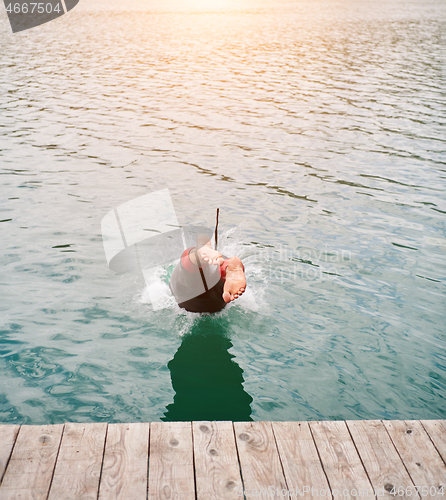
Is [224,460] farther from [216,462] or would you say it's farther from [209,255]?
[209,255]

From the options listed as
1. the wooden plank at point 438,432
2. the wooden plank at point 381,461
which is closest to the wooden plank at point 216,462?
the wooden plank at point 381,461

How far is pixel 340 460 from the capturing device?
4.73 meters

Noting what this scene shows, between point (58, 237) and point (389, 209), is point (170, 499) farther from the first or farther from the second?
point (389, 209)

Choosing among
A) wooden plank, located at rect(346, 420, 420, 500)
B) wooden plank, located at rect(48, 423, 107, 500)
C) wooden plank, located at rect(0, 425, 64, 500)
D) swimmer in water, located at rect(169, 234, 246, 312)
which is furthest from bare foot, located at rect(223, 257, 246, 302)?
wooden plank, located at rect(0, 425, 64, 500)

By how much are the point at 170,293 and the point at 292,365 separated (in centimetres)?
255

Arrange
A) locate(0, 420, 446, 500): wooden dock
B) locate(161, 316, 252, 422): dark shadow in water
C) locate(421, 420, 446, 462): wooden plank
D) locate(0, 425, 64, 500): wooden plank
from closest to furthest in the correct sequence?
locate(0, 425, 64, 500): wooden plank < locate(0, 420, 446, 500): wooden dock < locate(421, 420, 446, 462): wooden plank < locate(161, 316, 252, 422): dark shadow in water

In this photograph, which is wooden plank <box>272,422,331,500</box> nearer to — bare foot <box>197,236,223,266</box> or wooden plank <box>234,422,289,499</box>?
wooden plank <box>234,422,289,499</box>

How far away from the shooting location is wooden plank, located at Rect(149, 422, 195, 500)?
4.33m

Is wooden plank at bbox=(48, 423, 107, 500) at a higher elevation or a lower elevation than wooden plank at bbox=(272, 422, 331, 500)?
higher

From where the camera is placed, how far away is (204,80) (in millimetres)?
25859

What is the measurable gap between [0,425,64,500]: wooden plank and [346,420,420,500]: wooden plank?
9.90 ft

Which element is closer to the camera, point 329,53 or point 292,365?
point 292,365

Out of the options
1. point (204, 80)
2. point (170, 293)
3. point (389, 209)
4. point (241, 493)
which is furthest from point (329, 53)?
point (241, 493)

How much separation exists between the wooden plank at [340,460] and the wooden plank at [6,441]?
303 cm
